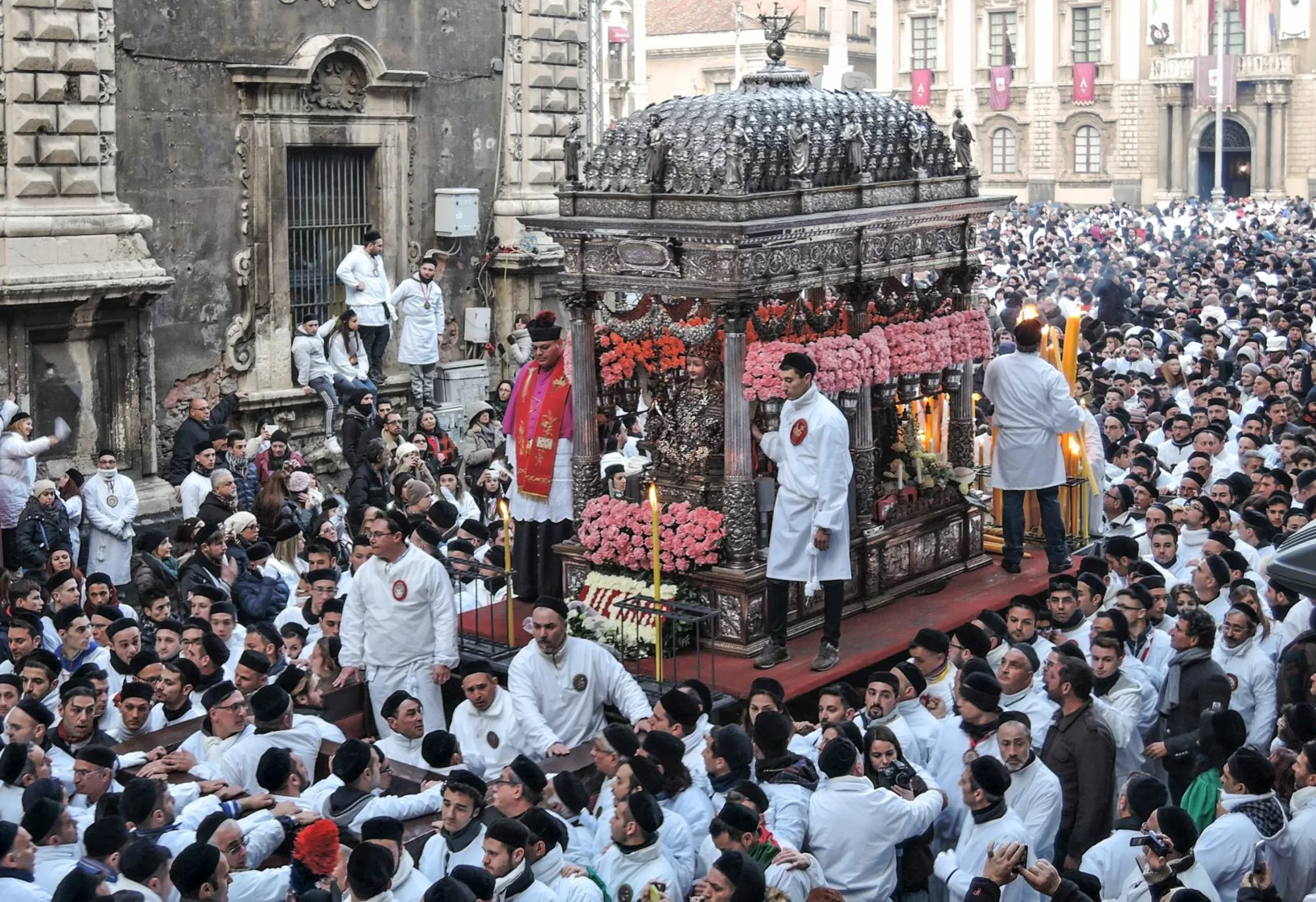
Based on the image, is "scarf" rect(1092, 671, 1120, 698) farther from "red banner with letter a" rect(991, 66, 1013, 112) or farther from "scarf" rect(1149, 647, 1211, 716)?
"red banner with letter a" rect(991, 66, 1013, 112)

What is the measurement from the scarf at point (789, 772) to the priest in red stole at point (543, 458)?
12.4 ft

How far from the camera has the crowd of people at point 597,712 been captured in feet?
24.4

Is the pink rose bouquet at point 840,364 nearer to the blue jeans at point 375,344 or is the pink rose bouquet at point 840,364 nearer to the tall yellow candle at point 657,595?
the tall yellow candle at point 657,595

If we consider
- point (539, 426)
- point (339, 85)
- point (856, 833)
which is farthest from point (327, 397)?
point (856, 833)

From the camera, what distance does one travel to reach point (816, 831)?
798cm

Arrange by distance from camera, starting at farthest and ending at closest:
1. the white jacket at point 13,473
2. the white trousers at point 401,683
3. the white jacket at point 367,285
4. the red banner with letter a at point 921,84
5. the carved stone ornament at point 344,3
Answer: the red banner with letter a at point 921,84
the white jacket at point 367,285
the carved stone ornament at point 344,3
the white jacket at point 13,473
the white trousers at point 401,683

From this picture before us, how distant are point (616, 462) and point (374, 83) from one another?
19.8ft

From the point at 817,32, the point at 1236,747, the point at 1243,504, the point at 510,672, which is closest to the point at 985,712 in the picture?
the point at 1236,747

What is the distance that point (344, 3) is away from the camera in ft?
58.9

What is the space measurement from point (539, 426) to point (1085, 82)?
56.6 metres

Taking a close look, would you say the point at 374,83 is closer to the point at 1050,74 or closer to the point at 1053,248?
the point at 1053,248

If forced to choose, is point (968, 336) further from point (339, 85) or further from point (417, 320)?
point (339, 85)

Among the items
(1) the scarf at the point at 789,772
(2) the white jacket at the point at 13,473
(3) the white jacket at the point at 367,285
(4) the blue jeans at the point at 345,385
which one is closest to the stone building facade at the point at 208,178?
(4) the blue jeans at the point at 345,385

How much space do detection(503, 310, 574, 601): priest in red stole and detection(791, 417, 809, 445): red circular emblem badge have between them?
69.6 inches
